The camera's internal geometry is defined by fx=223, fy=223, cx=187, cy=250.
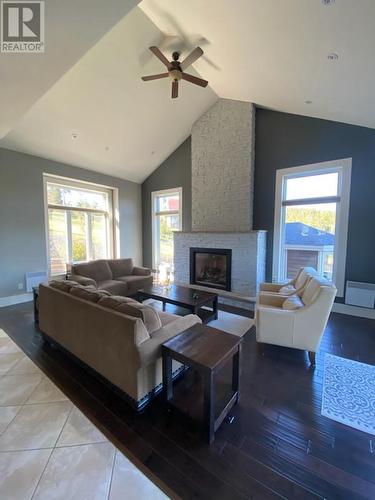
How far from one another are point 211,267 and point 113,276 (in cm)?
223

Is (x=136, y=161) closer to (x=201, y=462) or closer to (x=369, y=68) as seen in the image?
(x=369, y=68)

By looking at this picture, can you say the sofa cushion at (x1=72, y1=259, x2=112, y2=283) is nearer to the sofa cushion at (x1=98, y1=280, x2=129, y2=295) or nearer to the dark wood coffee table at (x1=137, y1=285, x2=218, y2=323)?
the sofa cushion at (x1=98, y1=280, x2=129, y2=295)

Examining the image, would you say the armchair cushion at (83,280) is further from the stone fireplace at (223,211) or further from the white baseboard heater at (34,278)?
the stone fireplace at (223,211)

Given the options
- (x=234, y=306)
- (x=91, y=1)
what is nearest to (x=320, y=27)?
(x=91, y=1)

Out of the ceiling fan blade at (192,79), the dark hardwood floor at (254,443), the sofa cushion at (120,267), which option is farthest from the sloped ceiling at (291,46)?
the sofa cushion at (120,267)

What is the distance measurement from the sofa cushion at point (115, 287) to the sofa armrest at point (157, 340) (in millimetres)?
2471

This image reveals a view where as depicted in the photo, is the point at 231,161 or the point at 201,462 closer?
the point at 201,462

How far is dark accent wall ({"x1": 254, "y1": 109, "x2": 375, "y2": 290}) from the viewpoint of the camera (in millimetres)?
3721

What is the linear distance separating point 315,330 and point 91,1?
3.59 m

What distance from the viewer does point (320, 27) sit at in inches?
80.0

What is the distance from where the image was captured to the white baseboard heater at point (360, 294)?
372 cm

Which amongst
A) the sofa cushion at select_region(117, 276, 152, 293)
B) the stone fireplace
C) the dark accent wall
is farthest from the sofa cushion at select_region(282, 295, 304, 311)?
the sofa cushion at select_region(117, 276, 152, 293)

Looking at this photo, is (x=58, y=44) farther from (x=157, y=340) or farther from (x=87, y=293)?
(x=157, y=340)

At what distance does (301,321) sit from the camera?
95.7 inches
